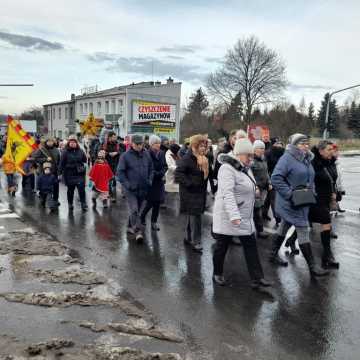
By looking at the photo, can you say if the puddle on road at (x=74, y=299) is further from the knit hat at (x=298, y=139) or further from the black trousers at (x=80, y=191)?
the black trousers at (x=80, y=191)

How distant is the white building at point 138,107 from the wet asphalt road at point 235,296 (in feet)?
89.4

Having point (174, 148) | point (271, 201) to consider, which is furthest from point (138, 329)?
point (174, 148)

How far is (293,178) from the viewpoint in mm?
5605

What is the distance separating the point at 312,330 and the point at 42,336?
2521 millimetres

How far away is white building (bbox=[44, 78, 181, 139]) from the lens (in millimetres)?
42188

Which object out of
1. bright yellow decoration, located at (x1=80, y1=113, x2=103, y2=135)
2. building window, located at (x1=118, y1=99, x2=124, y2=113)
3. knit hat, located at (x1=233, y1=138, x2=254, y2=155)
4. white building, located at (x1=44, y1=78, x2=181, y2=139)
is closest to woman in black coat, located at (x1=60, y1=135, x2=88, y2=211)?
knit hat, located at (x1=233, y1=138, x2=254, y2=155)

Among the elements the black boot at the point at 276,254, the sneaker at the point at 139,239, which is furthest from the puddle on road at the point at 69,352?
the sneaker at the point at 139,239

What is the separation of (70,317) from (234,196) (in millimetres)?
2196

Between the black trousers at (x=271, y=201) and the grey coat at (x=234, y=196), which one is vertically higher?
the grey coat at (x=234, y=196)

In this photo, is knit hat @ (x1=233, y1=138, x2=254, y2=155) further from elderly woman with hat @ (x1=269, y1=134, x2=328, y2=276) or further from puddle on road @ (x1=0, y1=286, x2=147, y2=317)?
puddle on road @ (x1=0, y1=286, x2=147, y2=317)

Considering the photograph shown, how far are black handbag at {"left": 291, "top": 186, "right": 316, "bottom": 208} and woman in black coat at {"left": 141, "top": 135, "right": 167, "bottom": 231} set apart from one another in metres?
3.10

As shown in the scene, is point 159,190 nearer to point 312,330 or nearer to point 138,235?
point 138,235

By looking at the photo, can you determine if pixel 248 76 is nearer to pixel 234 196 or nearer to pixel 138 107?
pixel 138 107

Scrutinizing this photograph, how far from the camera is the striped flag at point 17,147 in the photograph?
11.4m
